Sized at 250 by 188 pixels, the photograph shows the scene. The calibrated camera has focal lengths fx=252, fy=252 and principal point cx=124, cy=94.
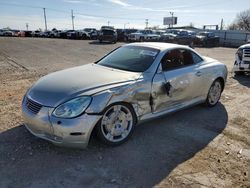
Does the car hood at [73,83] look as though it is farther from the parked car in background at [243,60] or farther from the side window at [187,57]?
the parked car in background at [243,60]

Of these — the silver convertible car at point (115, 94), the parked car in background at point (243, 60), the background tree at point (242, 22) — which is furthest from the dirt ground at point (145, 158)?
the background tree at point (242, 22)

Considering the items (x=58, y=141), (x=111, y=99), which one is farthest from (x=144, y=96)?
(x=58, y=141)

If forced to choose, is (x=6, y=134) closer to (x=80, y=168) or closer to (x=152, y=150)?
(x=80, y=168)

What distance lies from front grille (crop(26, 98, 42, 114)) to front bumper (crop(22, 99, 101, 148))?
0.19 feet

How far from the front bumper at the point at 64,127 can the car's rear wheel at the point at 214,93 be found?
10.4 feet

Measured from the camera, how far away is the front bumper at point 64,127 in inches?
128

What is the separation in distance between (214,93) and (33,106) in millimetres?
4018

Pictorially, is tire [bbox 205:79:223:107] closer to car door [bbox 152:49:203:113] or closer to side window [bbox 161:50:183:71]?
car door [bbox 152:49:203:113]

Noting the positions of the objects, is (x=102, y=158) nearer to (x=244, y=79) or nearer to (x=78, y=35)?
(x=244, y=79)

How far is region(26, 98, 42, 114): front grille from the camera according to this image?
3422 millimetres

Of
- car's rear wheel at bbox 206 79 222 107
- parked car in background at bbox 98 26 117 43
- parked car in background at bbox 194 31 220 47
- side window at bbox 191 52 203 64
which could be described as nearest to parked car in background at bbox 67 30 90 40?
parked car in background at bbox 98 26 117 43

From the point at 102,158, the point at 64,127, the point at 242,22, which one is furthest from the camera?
the point at 242,22

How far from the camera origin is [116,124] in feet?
12.3

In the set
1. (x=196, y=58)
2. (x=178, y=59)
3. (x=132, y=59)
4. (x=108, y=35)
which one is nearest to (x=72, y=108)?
(x=132, y=59)
